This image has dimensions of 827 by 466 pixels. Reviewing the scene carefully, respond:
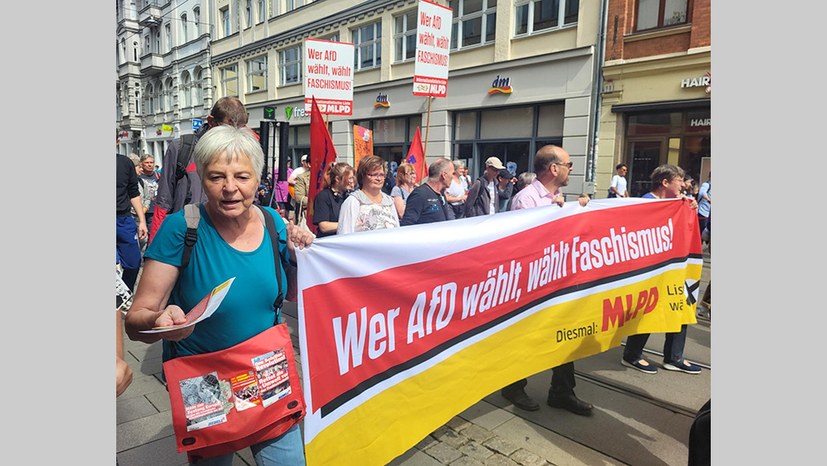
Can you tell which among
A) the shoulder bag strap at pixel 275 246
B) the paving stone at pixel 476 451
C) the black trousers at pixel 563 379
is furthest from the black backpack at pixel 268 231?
the black trousers at pixel 563 379

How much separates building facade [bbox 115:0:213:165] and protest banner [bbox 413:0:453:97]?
23301 mm

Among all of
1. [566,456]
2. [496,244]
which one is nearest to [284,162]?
[496,244]

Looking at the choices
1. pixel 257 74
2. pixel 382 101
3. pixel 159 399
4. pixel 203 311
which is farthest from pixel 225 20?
pixel 203 311

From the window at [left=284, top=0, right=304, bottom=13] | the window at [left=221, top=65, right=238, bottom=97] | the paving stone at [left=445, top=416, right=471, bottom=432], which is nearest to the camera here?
the paving stone at [left=445, top=416, right=471, bottom=432]

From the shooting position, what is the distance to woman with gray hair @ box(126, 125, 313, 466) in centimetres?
178

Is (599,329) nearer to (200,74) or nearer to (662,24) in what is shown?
(662,24)

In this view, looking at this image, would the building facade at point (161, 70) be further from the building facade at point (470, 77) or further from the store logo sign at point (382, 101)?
the store logo sign at point (382, 101)

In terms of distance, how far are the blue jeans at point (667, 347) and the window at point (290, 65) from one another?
2266cm

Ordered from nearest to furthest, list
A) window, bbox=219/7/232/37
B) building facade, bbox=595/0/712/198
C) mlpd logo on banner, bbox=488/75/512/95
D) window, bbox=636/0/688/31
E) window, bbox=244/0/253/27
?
building facade, bbox=595/0/712/198, window, bbox=636/0/688/31, mlpd logo on banner, bbox=488/75/512/95, window, bbox=244/0/253/27, window, bbox=219/7/232/37

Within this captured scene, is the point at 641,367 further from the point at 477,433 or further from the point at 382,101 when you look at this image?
the point at 382,101

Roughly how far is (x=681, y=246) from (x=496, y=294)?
2176mm

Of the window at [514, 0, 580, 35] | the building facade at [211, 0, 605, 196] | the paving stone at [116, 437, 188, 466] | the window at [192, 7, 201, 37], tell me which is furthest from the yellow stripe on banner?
the window at [192, 7, 201, 37]

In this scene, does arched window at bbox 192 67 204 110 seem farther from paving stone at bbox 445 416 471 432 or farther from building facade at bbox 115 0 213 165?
paving stone at bbox 445 416 471 432

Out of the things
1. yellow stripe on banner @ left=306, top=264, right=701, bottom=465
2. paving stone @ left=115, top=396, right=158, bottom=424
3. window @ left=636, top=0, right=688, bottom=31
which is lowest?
paving stone @ left=115, top=396, right=158, bottom=424
